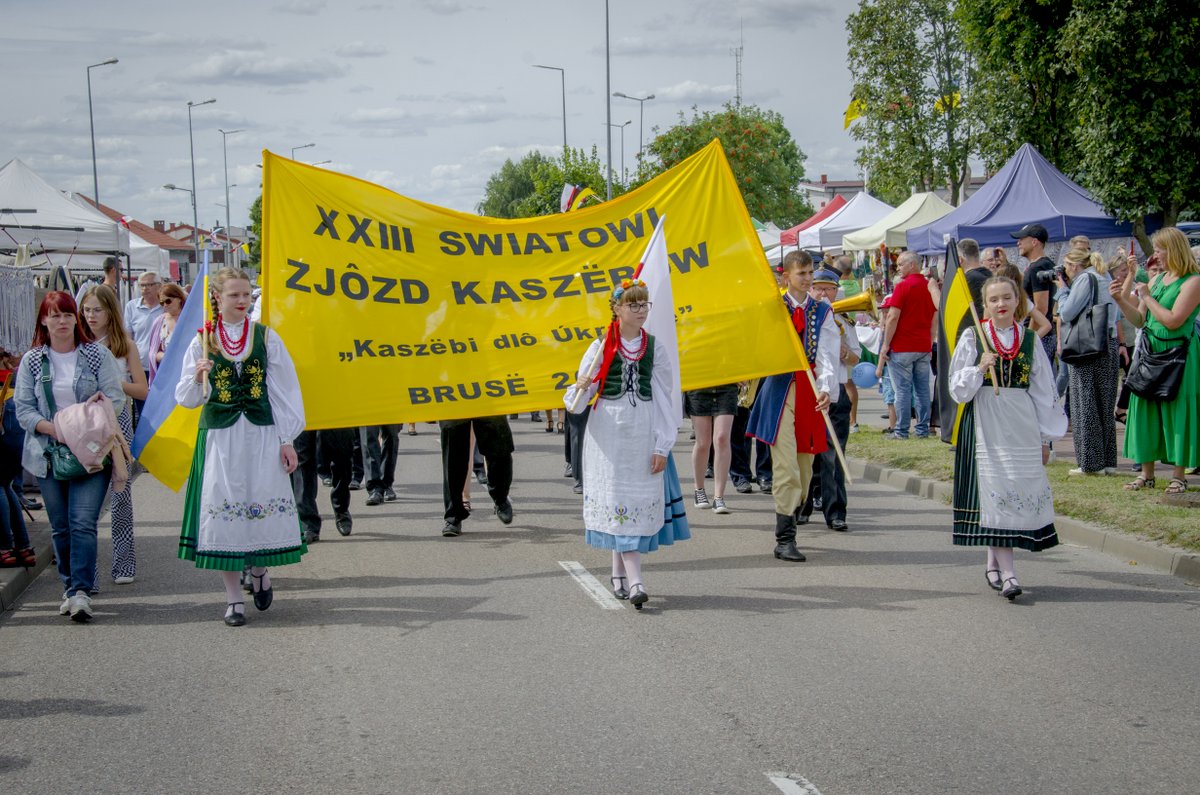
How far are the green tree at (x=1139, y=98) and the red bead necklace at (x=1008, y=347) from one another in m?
15.4

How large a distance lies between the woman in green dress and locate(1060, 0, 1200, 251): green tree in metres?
12.0

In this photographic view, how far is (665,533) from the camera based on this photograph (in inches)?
322

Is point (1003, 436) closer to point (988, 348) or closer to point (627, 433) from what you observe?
point (988, 348)

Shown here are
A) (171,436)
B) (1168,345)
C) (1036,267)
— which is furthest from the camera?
(1036,267)

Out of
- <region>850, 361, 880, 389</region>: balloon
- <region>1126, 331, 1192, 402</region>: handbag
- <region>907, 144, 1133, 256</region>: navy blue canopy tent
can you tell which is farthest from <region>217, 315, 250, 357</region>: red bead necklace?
<region>907, 144, 1133, 256</region>: navy blue canopy tent

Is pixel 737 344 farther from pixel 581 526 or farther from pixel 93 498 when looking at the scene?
pixel 93 498

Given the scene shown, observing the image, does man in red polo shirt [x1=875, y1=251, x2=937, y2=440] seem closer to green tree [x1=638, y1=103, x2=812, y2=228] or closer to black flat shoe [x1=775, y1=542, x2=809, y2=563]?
black flat shoe [x1=775, y1=542, x2=809, y2=563]

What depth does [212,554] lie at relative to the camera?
24.7ft

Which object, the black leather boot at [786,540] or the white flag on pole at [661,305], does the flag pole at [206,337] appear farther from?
the black leather boot at [786,540]

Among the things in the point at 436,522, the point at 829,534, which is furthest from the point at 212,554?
the point at 829,534

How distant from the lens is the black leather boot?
9.39 m

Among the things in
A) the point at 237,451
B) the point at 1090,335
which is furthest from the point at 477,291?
the point at 1090,335

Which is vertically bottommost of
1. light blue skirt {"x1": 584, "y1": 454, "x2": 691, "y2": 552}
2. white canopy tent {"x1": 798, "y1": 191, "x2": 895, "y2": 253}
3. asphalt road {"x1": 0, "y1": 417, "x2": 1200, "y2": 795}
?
asphalt road {"x1": 0, "y1": 417, "x2": 1200, "y2": 795}

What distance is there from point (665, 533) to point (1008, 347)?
234 centimetres
